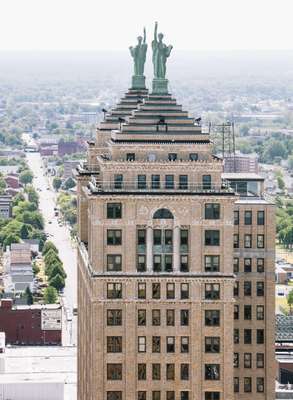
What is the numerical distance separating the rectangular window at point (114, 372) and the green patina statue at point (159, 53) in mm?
12428

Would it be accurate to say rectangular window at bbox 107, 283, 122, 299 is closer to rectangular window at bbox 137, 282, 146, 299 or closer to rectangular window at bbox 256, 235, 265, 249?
rectangular window at bbox 137, 282, 146, 299

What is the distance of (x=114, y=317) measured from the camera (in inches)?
2554

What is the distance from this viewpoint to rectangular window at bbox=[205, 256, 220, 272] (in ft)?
213

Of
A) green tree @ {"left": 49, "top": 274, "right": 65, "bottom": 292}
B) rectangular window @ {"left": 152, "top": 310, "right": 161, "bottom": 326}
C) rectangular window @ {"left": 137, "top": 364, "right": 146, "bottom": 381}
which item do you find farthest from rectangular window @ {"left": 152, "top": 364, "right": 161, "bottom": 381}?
green tree @ {"left": 49, "top": 274, "right": 65, "bottom": 292}

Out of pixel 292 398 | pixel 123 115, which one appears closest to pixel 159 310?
pixel 123 115

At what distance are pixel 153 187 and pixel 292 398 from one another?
20339mm

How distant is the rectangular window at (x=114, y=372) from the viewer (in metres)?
65.1

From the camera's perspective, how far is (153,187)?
65000 mm

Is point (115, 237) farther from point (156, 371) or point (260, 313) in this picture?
point (260, 313)

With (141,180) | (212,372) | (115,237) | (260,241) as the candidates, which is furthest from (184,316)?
(260,241)

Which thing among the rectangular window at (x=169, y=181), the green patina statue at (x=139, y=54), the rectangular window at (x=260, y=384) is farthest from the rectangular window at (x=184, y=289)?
the green patina statue at (x=139, y=54)

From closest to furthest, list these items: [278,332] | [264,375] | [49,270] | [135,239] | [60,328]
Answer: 1. [135,239]
2. [264,375]
3. [278,332]
4. [60,328]
5. [49,270]

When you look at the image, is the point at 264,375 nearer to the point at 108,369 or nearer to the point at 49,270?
the point at 108,369

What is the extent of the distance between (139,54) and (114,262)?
481 inches
